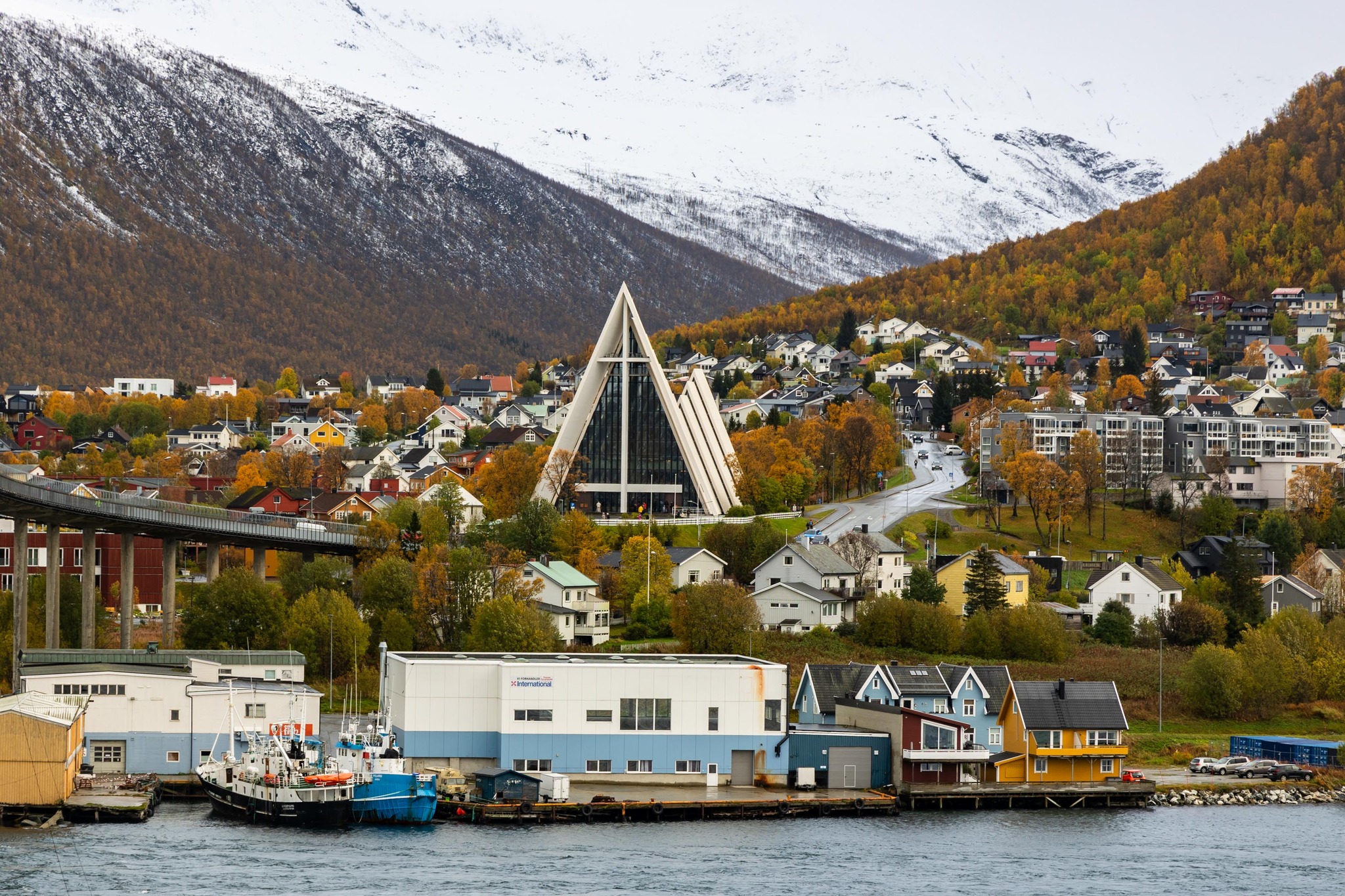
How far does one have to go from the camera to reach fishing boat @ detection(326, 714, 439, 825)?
171ft

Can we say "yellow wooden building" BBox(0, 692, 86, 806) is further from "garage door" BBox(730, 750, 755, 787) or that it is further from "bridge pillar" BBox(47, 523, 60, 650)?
"bridge pillar" BBox(47, 523, 60, 650)

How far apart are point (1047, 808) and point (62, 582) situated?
40.8m

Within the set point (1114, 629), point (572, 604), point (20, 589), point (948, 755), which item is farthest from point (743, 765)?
point (20, 589)

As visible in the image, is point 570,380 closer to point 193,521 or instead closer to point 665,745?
point 193,521

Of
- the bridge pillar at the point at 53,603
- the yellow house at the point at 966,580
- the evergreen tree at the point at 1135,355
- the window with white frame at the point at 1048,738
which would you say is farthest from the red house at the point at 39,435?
the window with white frame at the point at 1048,738

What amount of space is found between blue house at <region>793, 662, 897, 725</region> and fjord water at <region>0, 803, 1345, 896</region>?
673 centimetres

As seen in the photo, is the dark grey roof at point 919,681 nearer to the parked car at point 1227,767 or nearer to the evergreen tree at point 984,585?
the parked car at point 1227,767

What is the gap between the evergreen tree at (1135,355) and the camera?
146 metres

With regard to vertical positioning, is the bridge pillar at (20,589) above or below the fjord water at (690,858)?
above

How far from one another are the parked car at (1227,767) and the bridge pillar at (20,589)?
36463 millimetres

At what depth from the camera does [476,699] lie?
55688mm

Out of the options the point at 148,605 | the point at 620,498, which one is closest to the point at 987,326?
the point at 620,498

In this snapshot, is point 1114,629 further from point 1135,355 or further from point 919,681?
point 1135,355

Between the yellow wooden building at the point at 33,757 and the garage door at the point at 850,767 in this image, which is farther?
the garage door at the point at 850,767
